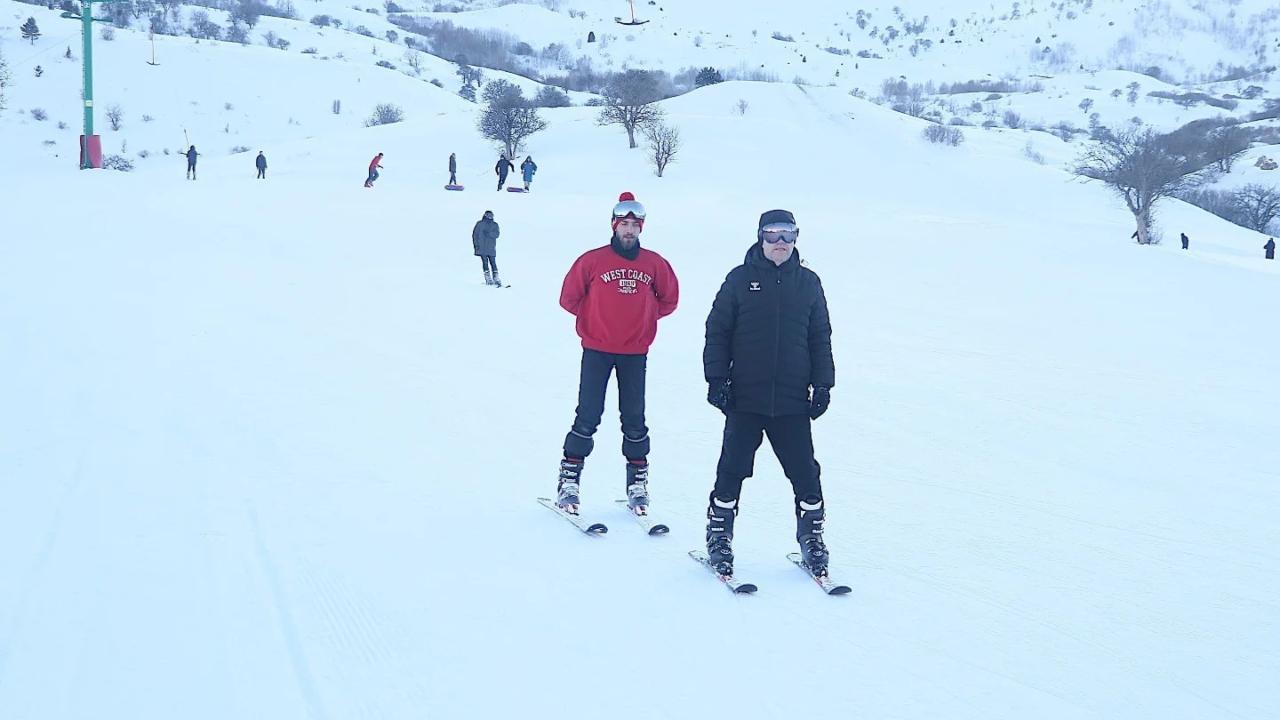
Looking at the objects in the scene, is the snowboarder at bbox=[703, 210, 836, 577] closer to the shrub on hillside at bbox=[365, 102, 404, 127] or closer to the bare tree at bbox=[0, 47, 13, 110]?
the shrub on hillside at bbox=[365, 102, 404, 127]

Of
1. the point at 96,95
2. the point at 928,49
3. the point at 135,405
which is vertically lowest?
the point at 135,405

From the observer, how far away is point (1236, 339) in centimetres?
1284

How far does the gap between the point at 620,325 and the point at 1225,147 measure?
65.5m

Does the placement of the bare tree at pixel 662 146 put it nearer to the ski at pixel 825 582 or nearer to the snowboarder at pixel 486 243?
the snowboarder at pixel 486 243

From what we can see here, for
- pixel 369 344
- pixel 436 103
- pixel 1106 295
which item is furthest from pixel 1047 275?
pixel 436 103

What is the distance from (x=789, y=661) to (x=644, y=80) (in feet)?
144

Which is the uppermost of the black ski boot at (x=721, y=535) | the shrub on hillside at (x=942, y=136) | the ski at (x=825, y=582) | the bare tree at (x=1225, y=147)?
the bare tree at (x=1225, y=147)

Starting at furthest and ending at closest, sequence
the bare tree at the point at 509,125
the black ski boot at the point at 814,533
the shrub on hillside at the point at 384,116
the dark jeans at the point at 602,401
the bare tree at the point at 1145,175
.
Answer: the shrub on hillside at the point at 384,116, the bare tree at the point at 509,125, the bare tree at the point at 1145,175, the dark jeans at the point at 602,401, the black ski boot at the point at 814,533

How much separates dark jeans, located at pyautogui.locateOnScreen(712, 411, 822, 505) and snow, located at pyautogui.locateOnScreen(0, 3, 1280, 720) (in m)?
0.48

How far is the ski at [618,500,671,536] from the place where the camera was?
5086 millimetres

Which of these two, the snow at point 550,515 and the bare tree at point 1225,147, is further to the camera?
the bare tree at point 1225,147

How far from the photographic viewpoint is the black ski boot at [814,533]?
175 inches

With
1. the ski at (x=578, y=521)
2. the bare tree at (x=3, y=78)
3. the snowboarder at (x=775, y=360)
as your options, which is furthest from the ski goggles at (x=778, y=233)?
the bare tree at (x=3, y=78)

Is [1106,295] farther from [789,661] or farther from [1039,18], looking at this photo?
[1039,18]
